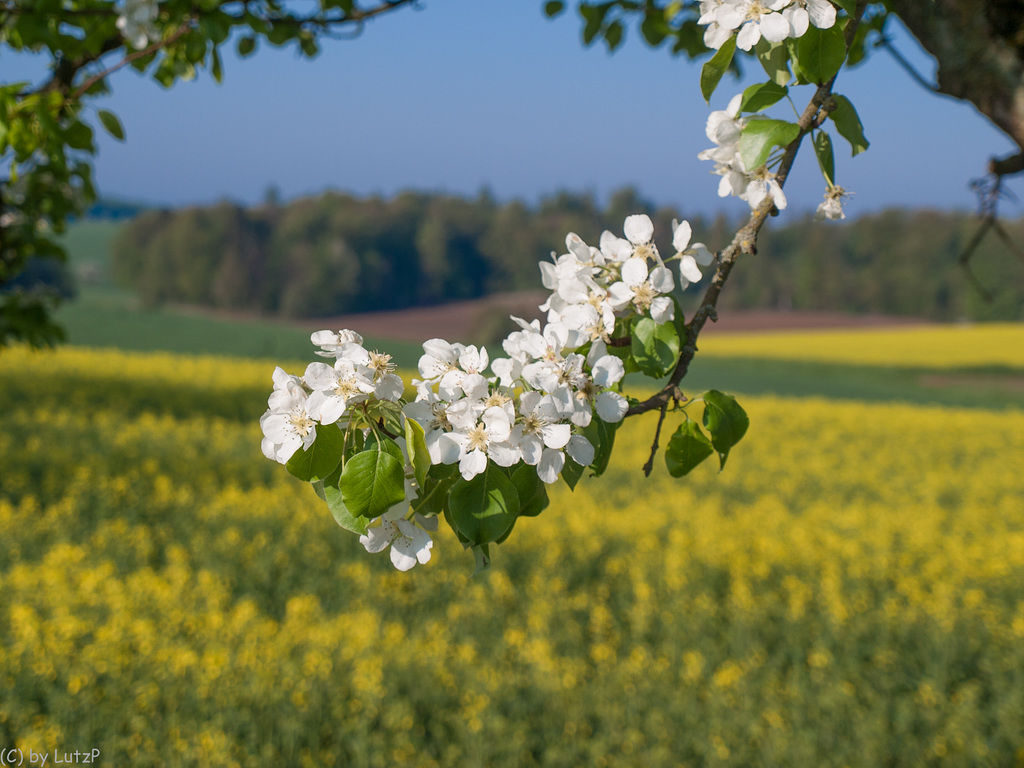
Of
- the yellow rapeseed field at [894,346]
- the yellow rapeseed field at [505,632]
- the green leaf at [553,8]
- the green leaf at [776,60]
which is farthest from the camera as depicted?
the yellow rapeseed field at [894,346]

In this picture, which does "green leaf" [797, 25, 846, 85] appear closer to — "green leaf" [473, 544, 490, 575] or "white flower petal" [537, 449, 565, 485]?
"white flower petal" [537, 449, 565, 485]

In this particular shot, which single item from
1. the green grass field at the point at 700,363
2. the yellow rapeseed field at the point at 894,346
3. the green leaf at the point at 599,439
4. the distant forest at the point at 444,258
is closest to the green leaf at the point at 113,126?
the green leaf at the point at 599,439

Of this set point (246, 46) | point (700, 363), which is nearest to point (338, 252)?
point (700, 363)

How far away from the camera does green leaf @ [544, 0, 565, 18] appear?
2754 millimetres

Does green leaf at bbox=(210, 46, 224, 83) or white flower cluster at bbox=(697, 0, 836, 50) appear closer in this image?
white flower cluster at bbox=(697, 0, 836, 50)

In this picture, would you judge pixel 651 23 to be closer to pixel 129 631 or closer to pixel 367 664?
pixel 367 664

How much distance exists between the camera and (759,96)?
0.93m

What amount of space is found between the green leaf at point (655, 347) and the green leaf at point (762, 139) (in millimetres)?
216

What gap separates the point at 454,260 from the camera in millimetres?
43469

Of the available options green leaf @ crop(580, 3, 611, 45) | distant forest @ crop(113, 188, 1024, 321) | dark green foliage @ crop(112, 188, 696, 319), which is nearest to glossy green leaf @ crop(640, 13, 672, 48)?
green leaf @ crop(580, 3, 611, 45)

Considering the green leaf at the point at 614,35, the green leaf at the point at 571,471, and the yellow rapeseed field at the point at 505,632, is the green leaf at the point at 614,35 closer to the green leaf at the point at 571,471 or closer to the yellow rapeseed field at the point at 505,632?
the green leaf at the point at 571,471

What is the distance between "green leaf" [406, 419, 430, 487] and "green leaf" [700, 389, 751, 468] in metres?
0.37

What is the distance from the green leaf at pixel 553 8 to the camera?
A: 2754 mm

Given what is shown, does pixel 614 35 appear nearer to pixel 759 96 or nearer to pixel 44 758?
pixel 759 96
